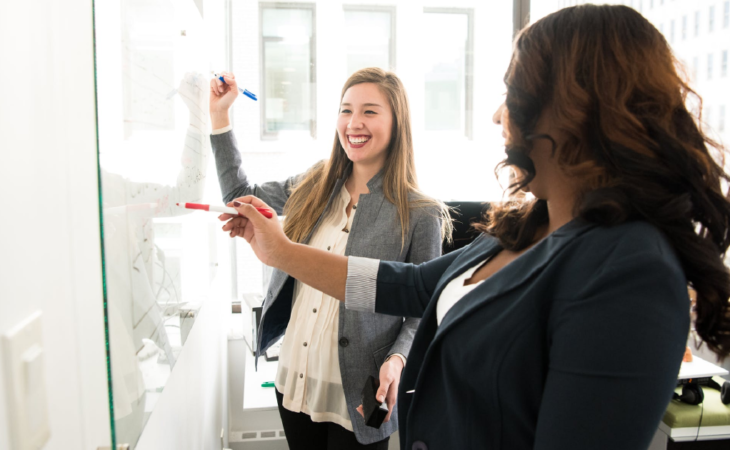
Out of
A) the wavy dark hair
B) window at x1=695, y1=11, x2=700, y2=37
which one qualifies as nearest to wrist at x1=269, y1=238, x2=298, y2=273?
the wavy dark hair

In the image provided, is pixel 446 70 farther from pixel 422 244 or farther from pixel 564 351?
pixel 564 351

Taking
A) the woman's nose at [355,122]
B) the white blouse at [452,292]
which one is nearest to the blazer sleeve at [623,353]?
the white blouse at [452,292]

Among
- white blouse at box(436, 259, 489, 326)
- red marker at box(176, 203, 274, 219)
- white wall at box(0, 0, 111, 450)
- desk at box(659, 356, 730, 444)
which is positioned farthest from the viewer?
desk at box(659, 356, 730, 444)

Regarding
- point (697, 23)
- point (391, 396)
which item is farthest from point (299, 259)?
point (697, 23)

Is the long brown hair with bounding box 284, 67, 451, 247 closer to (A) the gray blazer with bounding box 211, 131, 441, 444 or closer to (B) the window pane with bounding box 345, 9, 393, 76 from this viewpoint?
(A) the gray blazer with bounding box 211, 131, 441, 444

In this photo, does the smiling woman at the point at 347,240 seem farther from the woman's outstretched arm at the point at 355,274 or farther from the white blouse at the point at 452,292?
the white blouse at the point at 452,292

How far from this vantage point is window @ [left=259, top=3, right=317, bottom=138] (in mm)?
2852

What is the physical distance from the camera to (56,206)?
0.51m

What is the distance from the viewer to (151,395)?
849 mm

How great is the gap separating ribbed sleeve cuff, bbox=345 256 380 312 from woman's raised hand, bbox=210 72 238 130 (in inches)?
28.6

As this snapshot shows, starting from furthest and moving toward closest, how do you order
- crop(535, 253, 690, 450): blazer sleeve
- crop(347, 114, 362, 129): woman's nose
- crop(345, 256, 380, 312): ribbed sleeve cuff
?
crop(347, 114, 362, 129): woman's nose, crop(345, 256, 380, 312): ribbed sleeve cuff, crop(535, 253, 690, 450): blazer sleeve

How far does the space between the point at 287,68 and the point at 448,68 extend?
978 millimetres

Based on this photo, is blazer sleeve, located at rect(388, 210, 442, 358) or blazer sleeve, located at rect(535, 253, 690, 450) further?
blazer sleeve, located at rect(388, 210, 442, 358)

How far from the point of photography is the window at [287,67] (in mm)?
2852
